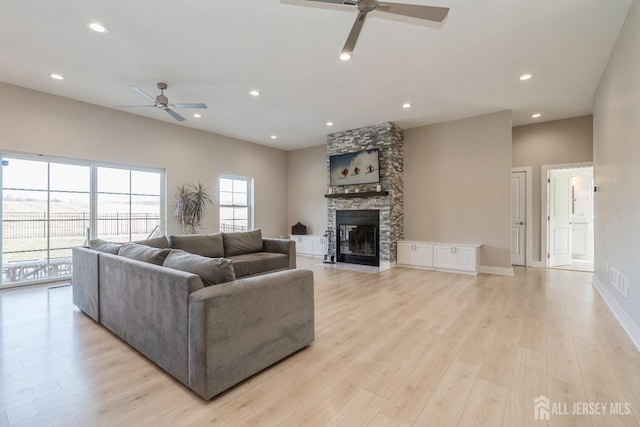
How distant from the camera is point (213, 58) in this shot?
3.42m

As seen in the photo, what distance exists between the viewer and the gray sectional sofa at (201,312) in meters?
1.72

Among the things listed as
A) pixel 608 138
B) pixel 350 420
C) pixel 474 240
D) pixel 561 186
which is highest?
pixel 608 138

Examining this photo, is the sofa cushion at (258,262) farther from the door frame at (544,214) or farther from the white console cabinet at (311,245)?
the door frame at (544,214)

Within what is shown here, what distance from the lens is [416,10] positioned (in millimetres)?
2123

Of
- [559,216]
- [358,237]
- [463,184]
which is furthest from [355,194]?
[559,216]

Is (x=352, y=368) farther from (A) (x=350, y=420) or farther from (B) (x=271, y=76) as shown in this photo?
(B) (x=271, y=76)

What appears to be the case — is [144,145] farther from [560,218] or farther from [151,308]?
[560,218]

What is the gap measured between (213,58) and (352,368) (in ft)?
12.1

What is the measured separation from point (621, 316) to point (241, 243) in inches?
195

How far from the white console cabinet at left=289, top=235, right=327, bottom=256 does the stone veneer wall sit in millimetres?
1341

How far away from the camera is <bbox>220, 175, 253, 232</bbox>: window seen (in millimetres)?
7020

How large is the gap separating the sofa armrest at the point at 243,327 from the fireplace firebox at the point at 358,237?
397 cm

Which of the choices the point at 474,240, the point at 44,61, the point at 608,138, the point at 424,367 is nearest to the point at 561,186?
the point at 474,240

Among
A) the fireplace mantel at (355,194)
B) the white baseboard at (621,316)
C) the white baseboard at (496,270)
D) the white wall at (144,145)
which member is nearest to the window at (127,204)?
the white wall at (144,145)
